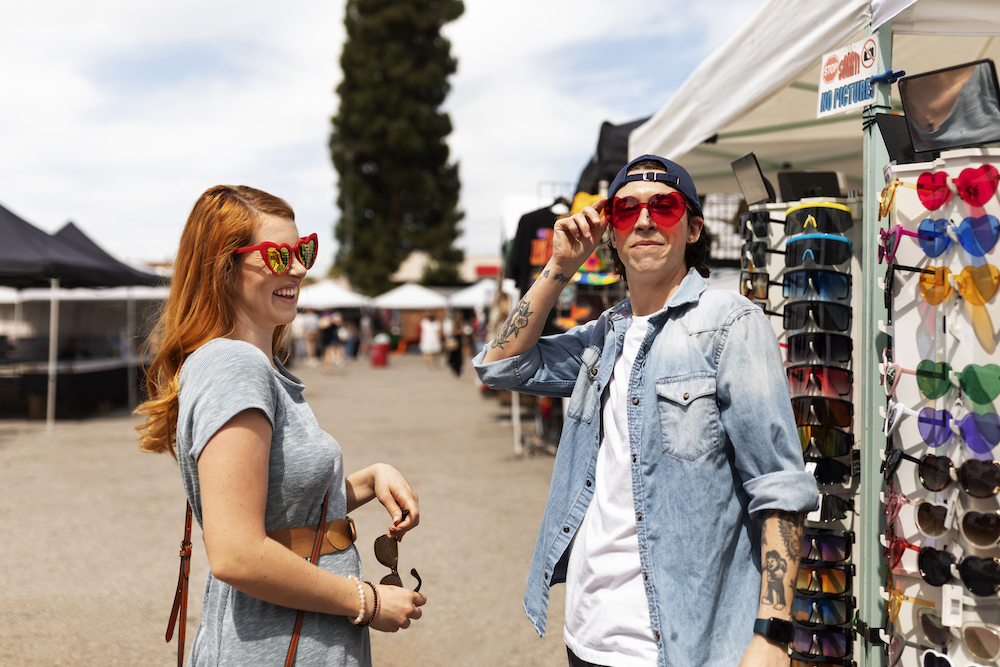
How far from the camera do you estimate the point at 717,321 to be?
1652mm

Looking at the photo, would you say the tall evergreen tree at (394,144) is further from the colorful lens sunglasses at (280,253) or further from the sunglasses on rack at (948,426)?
the colorful lens sunglasses at (280,253)

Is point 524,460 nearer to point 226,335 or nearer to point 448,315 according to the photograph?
point 226,335

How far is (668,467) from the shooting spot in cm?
164

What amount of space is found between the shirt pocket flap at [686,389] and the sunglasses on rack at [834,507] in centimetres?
112

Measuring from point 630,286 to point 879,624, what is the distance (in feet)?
4.85

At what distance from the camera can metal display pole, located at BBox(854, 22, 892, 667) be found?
2.39 metres

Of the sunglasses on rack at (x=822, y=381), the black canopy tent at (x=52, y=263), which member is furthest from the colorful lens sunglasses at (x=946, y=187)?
the black canopy tent at (x=52, y=263)

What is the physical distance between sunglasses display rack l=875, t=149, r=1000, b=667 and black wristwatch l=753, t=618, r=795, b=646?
0.86 m

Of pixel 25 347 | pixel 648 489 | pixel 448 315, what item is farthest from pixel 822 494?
pixel 448 315

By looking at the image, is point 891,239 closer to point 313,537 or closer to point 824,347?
point 824,347

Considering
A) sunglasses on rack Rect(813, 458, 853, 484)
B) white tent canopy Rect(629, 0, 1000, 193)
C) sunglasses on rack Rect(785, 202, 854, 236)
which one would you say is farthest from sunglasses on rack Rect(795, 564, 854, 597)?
Answer: white tent canopy Rect(629, 0, 1000, 193)

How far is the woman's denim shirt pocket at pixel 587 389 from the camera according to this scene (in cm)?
187

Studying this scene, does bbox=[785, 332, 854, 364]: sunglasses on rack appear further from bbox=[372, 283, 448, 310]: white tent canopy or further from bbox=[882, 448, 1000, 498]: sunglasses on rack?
bbox=[372, 283, 448, 310]: white tent canopy

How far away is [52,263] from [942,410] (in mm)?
11256
